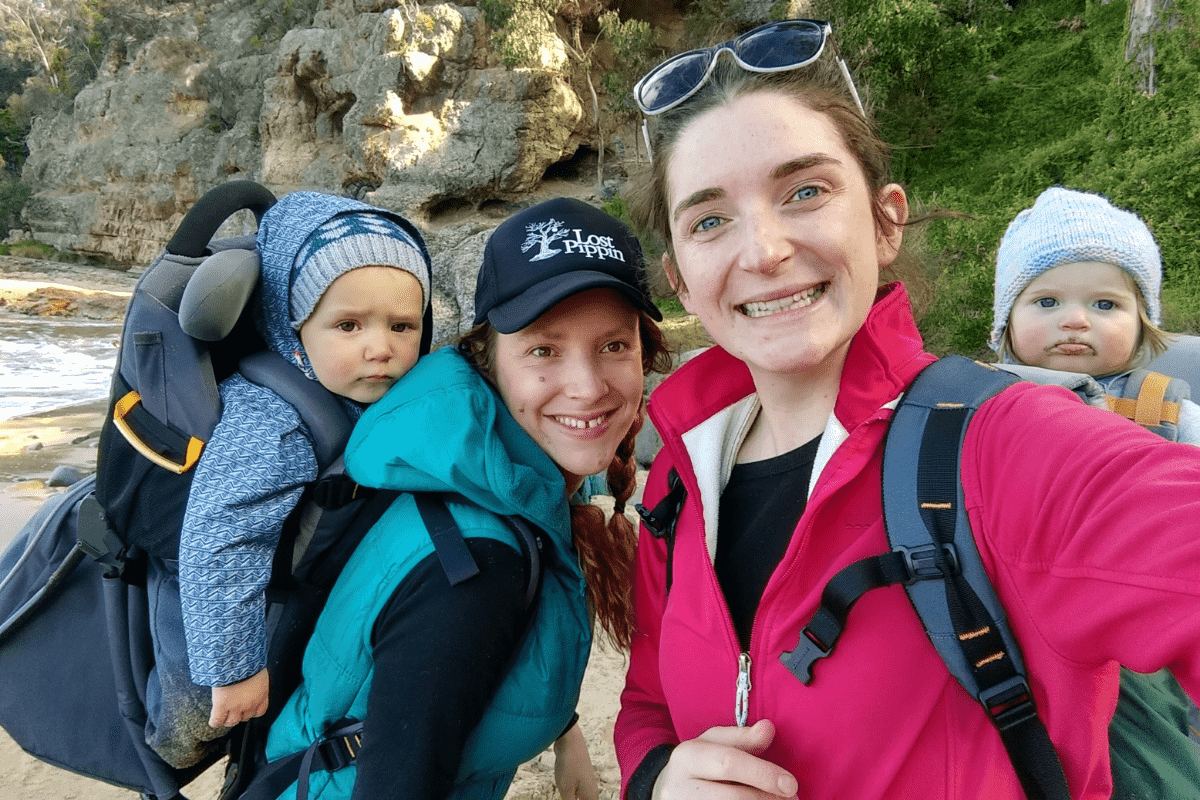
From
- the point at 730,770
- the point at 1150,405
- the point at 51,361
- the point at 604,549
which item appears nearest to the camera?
the point at 730,770

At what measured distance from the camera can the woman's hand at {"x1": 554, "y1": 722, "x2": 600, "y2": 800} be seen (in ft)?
6.32

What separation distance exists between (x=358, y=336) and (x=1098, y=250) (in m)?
2.16

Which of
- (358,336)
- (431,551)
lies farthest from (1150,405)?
(358,336)

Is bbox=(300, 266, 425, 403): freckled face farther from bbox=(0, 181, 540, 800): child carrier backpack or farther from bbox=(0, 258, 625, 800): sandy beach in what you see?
bbox=(0, 258, 625, 800): sandy beach

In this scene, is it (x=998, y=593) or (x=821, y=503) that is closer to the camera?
(x=998, y=593)

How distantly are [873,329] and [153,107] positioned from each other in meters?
32.6

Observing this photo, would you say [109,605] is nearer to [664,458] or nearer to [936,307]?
[664,458]

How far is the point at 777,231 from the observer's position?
41.9 inches

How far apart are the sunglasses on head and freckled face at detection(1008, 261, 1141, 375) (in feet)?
4.04

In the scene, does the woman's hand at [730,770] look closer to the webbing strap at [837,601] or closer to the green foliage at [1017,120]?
the webbing strap at [837,601]

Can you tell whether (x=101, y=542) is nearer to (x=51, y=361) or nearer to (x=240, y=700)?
(x=240, y=700)

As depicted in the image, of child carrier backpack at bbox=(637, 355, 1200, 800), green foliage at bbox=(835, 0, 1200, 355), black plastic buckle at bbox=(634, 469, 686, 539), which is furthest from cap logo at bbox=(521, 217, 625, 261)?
green foliage at bbox=(835, 0, 1200, 355)

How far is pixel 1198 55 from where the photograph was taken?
5473 mm

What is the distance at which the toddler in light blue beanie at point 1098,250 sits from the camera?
1962 mm
